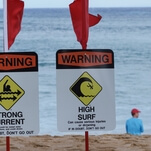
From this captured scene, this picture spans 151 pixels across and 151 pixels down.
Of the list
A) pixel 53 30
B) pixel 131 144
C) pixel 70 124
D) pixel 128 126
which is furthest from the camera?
pixel 53 30

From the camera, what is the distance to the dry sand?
965 cm

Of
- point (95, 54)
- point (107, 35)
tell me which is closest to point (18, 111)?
point (95, 54)

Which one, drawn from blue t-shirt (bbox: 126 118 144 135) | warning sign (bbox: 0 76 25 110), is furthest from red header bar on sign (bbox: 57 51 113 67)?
blue t-shirt (bbox: 126 118 144 135)

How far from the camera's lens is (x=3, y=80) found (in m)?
8.08

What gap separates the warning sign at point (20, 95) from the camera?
8.03 m

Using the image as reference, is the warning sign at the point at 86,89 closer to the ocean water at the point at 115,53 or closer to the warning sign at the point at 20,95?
the warning sign at the point at 20,95

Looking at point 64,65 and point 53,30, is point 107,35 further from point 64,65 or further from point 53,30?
point 64,65

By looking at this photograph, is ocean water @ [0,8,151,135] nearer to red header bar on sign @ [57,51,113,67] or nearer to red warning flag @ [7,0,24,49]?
red warning flag @ [7,0,24,49]

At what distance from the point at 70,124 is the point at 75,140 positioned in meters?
2.34

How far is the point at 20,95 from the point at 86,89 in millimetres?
647

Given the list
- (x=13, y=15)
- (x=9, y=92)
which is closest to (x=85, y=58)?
(x=9, y=92)

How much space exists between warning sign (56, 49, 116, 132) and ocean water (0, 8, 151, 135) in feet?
19.6

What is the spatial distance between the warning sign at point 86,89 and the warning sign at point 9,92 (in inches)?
15.7

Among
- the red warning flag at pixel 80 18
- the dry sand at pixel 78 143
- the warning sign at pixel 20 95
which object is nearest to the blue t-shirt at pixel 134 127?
the dry sand at pixel 78 143
